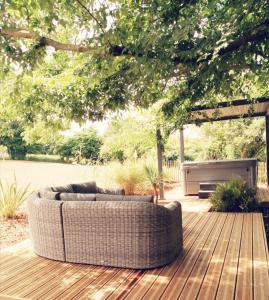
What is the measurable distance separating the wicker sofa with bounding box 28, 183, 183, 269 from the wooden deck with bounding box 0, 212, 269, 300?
0.12 metres

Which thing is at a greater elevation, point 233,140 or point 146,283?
point 233,140

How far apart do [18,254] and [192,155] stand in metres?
14.2

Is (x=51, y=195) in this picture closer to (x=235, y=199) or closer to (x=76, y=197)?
(x=76, y=197)

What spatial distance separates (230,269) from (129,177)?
5.58m

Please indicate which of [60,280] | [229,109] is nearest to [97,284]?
[60,280]

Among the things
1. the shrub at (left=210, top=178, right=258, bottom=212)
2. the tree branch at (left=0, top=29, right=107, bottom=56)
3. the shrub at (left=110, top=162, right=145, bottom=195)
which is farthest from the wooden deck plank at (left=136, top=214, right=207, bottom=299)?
the shrub at (left=110, top=162, right=145, bottom=195)

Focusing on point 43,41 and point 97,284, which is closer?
point 97,284

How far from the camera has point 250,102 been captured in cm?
657

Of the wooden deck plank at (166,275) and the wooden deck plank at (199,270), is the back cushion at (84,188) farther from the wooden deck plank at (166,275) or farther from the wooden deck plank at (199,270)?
the wooden deck plank at (199,270)

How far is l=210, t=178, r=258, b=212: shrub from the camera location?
6105 mm

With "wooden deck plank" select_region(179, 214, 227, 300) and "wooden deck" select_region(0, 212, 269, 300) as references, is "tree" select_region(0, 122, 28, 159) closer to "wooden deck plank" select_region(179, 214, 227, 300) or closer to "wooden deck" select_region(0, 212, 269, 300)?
"wooden deck" select_region(0, 212, 269, 300)

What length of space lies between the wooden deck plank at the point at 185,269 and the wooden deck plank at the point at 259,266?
25.4 inches

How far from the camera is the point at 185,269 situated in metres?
3.19

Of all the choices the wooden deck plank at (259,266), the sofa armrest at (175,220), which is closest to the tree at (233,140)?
the wooden deck plank at (259,266)
